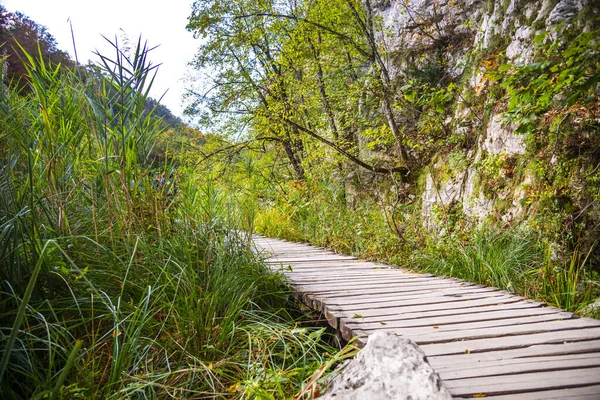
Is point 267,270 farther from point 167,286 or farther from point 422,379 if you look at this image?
point 422,379

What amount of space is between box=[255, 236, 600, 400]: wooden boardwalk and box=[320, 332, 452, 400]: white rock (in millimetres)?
286

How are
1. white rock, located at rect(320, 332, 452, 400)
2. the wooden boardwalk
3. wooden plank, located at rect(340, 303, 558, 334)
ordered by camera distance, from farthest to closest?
wooden plank, located at rect(340, 303, 558, 334)
the wooden boardwalk
white rock, located at rect(320, 332, 452, 400)

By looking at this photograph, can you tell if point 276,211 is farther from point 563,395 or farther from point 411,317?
point 563,395

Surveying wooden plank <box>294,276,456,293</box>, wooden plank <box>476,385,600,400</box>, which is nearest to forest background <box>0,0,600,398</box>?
wooden plank <box>294,276,456,293</box>

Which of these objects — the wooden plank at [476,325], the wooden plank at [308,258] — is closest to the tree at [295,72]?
the wooden plank at [308,258]

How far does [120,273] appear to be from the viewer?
230 cm

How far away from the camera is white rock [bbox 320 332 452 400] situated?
133cm

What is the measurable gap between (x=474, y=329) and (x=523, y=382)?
577 mm

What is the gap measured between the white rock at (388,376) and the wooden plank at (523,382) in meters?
0.27

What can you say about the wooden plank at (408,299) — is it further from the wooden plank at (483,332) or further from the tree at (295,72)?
the tree at (295,72)

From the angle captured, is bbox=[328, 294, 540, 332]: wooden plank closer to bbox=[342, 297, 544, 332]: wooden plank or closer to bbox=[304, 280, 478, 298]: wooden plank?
bbox=[342, 297, 544, 332]: wooden plank

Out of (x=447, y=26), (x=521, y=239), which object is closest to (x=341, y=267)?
(x=521, y=239)

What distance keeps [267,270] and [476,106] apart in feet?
13.1

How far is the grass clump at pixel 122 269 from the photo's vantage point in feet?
6.00
